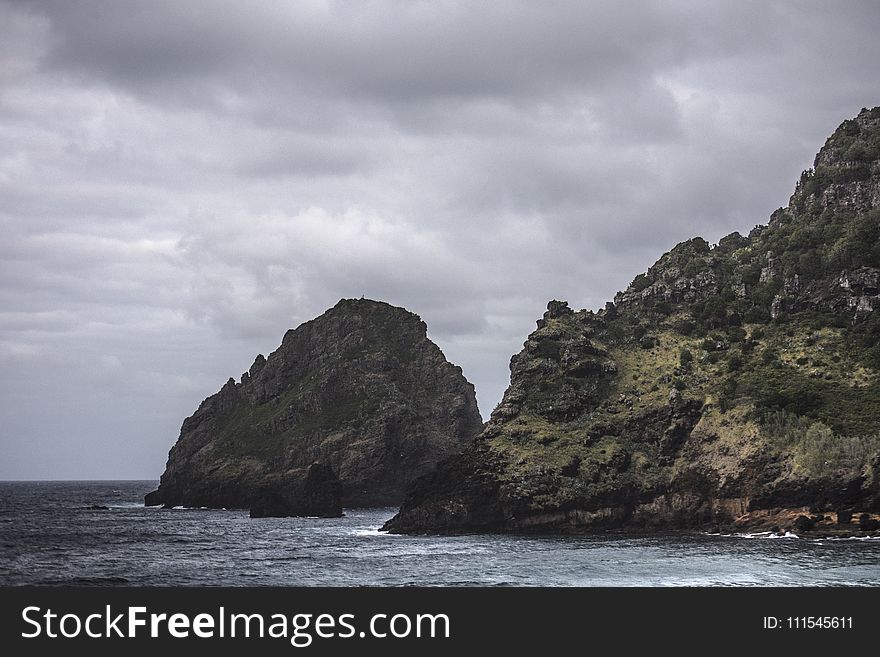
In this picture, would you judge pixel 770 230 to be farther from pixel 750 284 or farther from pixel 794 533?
pixel 794 533

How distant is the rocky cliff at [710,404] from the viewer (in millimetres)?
108750

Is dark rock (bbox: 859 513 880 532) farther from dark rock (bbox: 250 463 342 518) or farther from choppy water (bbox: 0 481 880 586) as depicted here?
dark rock (bbox: 250 463 342 518)

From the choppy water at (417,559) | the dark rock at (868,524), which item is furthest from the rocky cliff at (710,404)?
the choppy water at (417,559)

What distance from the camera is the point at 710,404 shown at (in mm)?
124438

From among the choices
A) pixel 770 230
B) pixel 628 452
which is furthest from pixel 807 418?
pixel 770 230

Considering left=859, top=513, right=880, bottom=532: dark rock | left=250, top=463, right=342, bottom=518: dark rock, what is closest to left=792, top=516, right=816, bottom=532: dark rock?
left=859, top=513, right=880, bottom=532: dark rock

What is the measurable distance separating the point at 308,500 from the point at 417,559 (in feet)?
295

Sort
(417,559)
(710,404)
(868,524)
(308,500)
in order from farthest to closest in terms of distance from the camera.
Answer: (308,500) < (710,404) < (868,524) < (417,559)

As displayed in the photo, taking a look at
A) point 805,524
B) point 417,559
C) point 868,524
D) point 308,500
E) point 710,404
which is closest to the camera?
point 417,559

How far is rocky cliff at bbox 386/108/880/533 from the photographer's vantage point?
109 metres

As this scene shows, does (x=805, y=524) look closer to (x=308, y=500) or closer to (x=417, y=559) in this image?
(x=417, y=559)

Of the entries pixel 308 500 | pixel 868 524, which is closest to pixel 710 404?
pixel 868 524

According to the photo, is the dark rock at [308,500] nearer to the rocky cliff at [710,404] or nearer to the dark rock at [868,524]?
the rocky cliff at [710,404]
